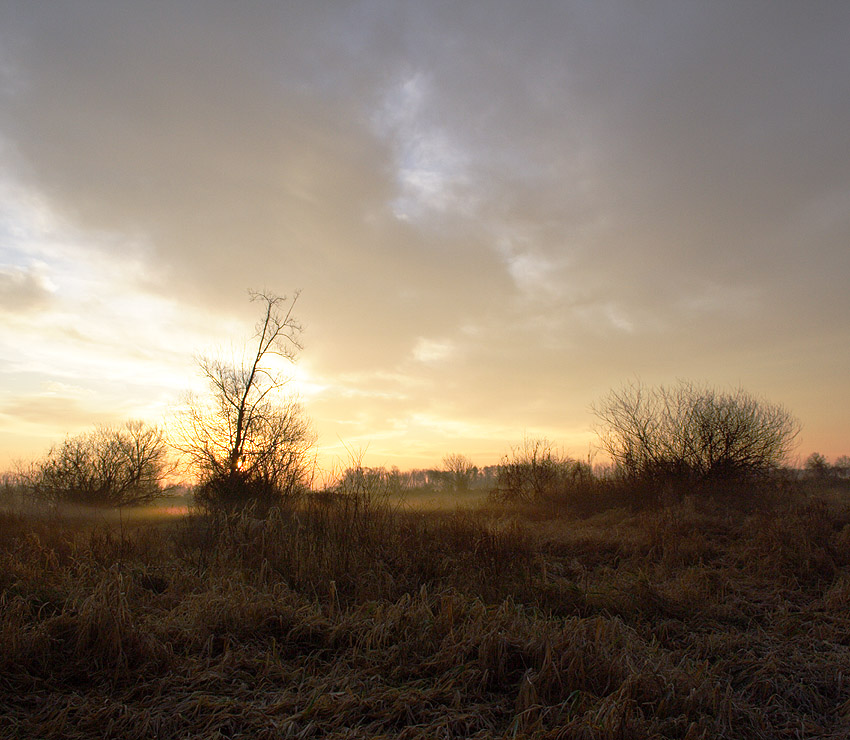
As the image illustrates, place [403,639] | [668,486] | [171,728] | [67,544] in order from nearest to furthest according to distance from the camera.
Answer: [171,728], [403,639], [67,544], [668,486]

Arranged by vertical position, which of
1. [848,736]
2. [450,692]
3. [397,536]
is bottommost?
[848,736]

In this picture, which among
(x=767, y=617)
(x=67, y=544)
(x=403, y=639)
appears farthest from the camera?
(x=67, y=544)

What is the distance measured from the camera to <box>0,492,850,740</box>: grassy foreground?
2.98m

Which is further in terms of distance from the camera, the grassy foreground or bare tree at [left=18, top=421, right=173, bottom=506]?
bare tree at [left=18, top=421, right=173, bottom=506]

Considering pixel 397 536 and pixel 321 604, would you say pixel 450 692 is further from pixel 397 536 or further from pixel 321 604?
pixel 397 536

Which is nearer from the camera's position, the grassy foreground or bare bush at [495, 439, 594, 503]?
the grassy foreground

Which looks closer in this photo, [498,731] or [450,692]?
[498,731]

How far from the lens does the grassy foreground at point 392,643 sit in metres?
2.98

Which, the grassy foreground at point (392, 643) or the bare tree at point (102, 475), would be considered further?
the bare tree at point (102, 475)

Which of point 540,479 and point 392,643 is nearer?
point 392,643

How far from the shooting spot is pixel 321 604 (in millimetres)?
4855

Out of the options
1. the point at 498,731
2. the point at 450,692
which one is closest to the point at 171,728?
the point at 450,692

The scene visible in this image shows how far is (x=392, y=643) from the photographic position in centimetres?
392

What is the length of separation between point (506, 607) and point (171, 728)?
2.75 metres
